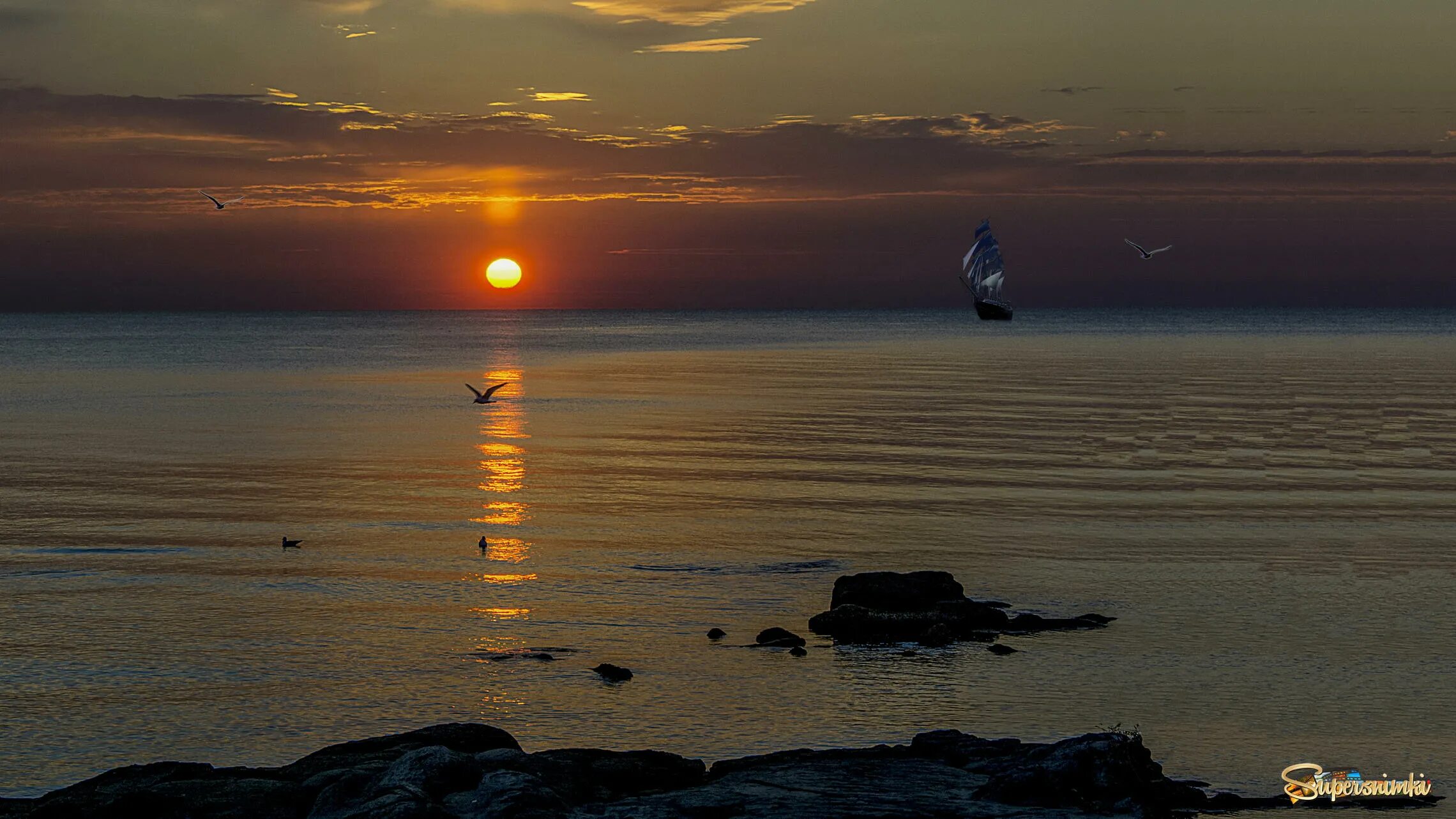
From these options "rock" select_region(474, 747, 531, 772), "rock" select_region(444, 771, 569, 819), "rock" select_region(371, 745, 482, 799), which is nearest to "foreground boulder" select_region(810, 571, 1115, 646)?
"rock" select_region(474, 747, 531, 772)

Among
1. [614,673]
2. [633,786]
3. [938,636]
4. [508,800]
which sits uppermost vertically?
[508,800]

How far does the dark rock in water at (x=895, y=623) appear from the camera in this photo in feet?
107

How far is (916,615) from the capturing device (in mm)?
32906

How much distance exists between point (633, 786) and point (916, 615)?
13.0 meters

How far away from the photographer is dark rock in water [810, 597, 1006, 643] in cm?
3247

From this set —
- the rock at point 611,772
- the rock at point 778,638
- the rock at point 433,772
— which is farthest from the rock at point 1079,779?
the rock at point 778,638

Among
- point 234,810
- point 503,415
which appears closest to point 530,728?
point 234,810

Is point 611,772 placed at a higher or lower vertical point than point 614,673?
higher

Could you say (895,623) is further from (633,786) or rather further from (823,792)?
(823,792)

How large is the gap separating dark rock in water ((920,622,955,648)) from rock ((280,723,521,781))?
12.0 m

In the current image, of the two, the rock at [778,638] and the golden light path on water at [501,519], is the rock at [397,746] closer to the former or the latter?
the golden light path on water at [501,519]

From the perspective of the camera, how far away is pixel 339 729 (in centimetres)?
2581

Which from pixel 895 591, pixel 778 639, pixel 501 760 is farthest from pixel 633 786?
pixel 895 591

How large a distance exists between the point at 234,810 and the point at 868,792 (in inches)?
347
